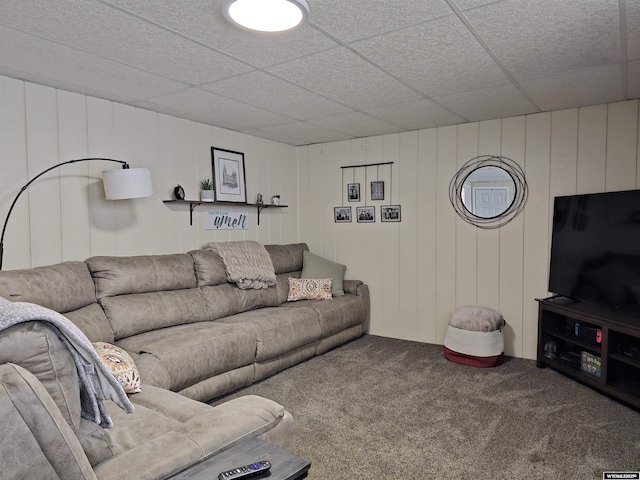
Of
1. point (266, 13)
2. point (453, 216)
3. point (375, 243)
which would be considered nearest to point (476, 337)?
point (453, 216)

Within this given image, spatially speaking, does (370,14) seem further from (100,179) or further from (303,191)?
(303,191)

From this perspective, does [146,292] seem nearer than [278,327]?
Yes

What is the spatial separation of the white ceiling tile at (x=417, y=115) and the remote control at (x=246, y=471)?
298cm

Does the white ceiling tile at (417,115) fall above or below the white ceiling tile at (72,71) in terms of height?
above

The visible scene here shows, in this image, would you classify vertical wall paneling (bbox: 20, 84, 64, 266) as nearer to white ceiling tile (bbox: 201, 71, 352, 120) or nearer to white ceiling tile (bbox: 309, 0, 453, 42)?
white ceiling tile (bbox: 201, 71, 352, 120)

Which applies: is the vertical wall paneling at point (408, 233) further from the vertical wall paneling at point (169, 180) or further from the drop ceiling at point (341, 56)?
the vertical wall paneling at point (169, 180)

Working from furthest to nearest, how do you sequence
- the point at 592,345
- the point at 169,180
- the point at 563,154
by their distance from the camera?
the point at 169,180
the point at 563,154
the point at 592,345

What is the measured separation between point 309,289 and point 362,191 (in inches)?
51.9

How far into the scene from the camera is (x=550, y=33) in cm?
221

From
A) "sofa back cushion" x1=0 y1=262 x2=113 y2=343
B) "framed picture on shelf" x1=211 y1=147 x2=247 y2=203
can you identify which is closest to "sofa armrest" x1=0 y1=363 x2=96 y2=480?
"sofa back cushion" x1=0 y1=262 x2=113 y2=343

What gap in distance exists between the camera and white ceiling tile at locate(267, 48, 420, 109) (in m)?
2.58

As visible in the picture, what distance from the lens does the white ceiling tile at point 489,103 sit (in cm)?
324

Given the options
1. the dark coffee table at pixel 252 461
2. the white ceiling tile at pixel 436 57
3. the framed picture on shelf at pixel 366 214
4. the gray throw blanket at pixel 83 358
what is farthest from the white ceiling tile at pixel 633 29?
the framed picture on shelf at pixel 366 214

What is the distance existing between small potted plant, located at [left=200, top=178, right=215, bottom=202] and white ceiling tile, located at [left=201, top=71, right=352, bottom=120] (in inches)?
39.6
